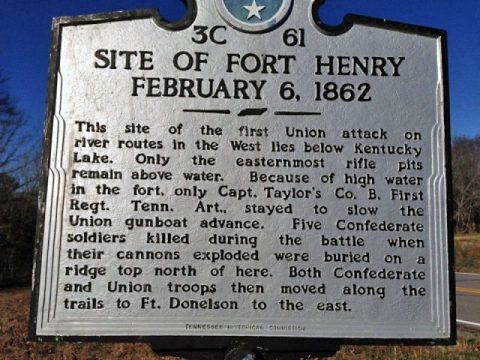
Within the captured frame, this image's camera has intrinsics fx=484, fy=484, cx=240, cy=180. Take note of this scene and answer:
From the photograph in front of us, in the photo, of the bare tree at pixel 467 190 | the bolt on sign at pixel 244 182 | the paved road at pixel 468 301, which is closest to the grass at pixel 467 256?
the paved road at pixel 468 301

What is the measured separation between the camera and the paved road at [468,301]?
37.7 feet

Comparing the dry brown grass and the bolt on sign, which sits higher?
the bolt on sign

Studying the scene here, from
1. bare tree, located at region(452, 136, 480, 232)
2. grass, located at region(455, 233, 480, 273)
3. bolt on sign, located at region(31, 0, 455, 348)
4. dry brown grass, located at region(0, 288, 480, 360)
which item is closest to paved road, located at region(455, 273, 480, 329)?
dry brown grass, located at region(0, 288, 480, 360)

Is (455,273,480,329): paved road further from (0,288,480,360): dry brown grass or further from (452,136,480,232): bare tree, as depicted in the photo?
(452,136,480,232): bare tree

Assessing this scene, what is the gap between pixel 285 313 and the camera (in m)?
2.77

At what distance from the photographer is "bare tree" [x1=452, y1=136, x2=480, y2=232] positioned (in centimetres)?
4919

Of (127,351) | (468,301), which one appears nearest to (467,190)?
(468,301)

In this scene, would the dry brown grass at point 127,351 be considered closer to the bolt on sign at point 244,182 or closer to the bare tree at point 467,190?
the bolt on sign at point 244,182

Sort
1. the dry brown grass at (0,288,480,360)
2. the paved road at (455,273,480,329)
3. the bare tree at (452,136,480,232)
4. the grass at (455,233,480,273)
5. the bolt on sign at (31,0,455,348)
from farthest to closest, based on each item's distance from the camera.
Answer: the bare tree at (452,136,480,232), the grass at (455,233,480,273), the paved road at (455,273,480,329), the dry brown grass at (0,288,480,360), the bolt on sign at (31,0,455,348)

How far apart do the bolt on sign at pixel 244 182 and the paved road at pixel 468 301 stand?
30.6 ft

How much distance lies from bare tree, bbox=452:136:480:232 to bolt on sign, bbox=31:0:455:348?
47.3m

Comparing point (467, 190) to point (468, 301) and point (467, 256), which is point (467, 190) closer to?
point (467, 256)

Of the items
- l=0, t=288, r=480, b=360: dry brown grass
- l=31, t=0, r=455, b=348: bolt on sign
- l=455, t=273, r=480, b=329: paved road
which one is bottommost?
l=455, t=273, r=480, b=329: paved road

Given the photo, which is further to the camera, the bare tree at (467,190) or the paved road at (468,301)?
the bare tree at (467,190)
